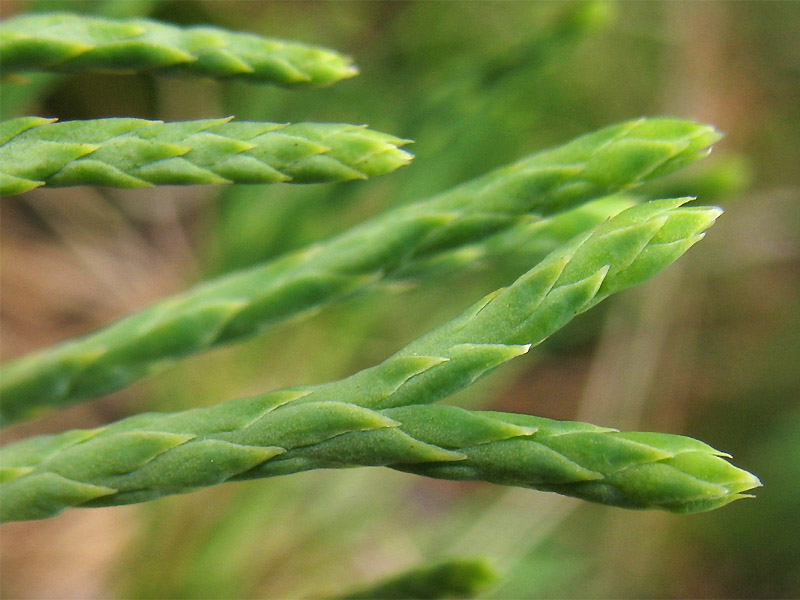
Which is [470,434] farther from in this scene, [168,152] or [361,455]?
[168,152]

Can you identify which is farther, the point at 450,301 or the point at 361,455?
the point at 450,301

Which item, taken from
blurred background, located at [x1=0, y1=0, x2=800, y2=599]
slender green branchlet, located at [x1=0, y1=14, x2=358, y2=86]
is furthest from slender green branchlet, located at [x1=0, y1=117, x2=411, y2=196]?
blurred background, located at [x1=0, y1=0, x2=800, y2=599]

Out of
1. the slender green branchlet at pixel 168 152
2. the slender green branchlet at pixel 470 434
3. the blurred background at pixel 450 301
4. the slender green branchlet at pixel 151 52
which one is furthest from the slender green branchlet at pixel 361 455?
the blurred background at pixel 450 301

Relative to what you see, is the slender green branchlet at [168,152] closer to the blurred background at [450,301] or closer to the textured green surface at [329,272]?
the textured green surface at [329,272]

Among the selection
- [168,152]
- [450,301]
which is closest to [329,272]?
[168,152]

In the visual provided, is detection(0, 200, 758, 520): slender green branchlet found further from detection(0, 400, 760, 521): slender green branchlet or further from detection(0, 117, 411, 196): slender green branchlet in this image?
detection(0, 117, 411, 196): slender green branchlet

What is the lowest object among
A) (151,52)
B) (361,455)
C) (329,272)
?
(361,455)
